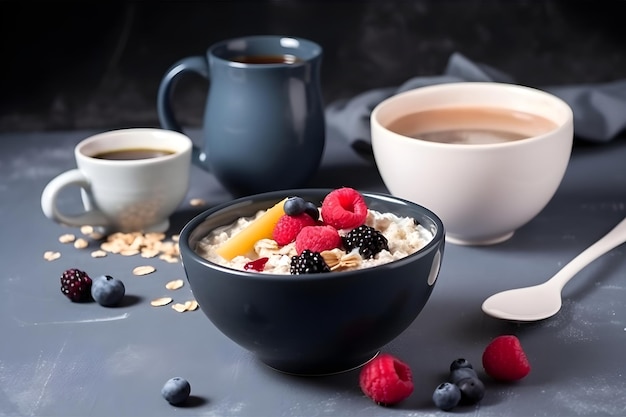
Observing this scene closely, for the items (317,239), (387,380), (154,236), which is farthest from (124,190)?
(387,380)

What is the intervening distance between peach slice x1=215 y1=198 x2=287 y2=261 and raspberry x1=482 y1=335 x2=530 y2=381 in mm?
326

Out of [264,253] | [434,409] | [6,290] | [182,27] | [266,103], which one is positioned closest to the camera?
[434,409]

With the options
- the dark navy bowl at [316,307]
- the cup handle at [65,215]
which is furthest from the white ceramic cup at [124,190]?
the dark navy bowl at [316,307]

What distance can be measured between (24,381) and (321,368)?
1.24 feet

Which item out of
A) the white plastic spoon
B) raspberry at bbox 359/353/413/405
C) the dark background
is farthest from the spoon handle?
the dark background

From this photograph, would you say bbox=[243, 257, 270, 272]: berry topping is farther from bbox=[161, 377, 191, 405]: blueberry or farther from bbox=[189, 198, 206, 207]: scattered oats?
bbox=[189, 198, 206, 207]: scattered oats

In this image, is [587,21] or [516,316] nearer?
[516,316]

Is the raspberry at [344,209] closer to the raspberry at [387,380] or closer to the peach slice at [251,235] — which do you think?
the peach slice at [251,235]

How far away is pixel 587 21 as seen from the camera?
2623mm

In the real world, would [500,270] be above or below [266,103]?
below

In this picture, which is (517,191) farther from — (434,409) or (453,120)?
(434,409)

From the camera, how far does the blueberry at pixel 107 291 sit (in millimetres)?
1543

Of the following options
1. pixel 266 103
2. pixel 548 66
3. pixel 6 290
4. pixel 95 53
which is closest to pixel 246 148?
pixel 266 103

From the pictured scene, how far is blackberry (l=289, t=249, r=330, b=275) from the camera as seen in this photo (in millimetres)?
1258
